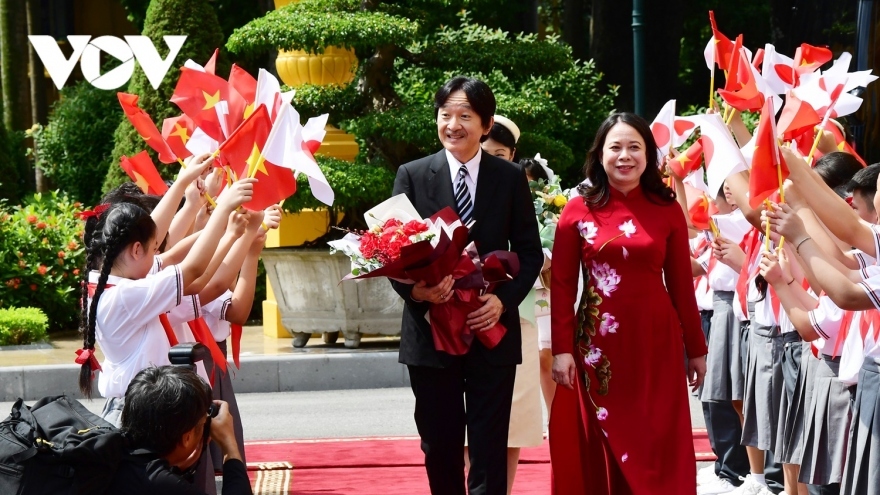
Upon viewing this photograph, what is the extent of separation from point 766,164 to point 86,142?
14009 mm

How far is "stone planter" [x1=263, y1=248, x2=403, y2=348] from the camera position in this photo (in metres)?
11.6

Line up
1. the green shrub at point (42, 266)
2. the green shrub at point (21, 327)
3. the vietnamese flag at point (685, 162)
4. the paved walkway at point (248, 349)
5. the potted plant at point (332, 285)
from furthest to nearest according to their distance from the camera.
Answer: the green shrub at point (42, 266) < the green shrub at point (21, 327) < the potted plant at point (332, 285) < the paved walkway at point (248, 349) < the vietnamese flag at point (685, 162)

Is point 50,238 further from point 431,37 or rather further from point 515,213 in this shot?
point 515,213

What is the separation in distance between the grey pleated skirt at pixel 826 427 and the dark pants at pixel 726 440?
1325mm

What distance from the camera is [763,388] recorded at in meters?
6.33

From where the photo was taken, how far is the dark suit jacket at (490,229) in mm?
5266

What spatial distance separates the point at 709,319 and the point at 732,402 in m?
1.00

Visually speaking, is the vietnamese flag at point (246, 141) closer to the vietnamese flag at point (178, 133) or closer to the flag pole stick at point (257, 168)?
the flag pole stick at point (257, 168)

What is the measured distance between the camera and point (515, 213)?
213 inches

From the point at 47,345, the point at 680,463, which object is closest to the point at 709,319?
the point at 680,463

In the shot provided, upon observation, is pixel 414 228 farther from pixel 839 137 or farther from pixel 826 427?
pixel 839 137

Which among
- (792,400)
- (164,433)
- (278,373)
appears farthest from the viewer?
(278,373)

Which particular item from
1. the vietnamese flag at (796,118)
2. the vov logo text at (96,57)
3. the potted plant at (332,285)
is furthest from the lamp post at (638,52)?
the vietnamese flag at (796,118)

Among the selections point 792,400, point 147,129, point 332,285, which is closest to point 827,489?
point 792,400
